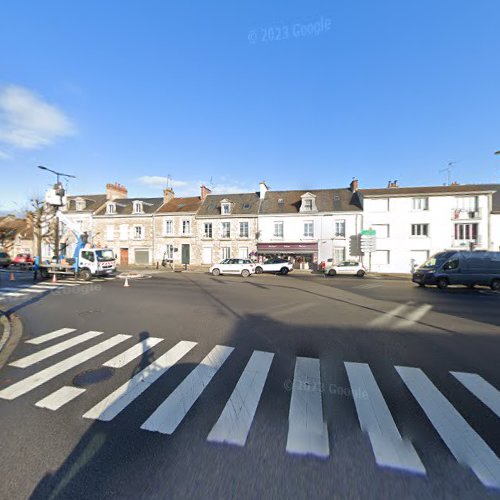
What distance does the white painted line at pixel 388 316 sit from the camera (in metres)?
7.41

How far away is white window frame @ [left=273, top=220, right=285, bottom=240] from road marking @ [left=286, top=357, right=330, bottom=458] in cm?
2403

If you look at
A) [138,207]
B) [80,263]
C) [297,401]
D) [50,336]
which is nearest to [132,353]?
[50,336]

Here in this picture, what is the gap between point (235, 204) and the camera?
30.5 m

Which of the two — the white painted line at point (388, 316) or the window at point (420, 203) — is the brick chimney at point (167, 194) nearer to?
the window at point (420, 203)

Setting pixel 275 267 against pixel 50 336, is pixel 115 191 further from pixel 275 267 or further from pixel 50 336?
pixel 50 336

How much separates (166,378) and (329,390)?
2.45 m

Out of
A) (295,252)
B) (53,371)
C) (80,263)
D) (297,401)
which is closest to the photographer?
(297,401)

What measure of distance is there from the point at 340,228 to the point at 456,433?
2545 centimetres

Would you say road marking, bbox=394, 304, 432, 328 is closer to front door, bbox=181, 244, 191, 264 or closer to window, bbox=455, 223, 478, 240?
window, bbox=455, 223, 478, 240

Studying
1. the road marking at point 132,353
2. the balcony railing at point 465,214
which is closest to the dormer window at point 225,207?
the balcony railing at point 465,214

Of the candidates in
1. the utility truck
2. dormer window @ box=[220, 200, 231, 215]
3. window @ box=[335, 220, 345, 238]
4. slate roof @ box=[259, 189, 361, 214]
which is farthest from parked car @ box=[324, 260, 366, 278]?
the utility truck

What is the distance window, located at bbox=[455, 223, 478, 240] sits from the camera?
24536 millimetres

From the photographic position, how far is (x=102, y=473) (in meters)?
2.37

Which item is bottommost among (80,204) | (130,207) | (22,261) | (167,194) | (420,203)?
(22,261)
